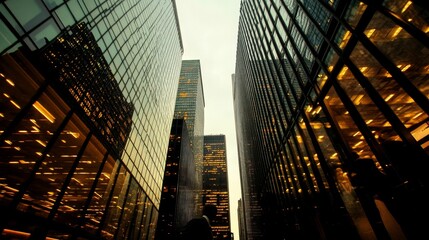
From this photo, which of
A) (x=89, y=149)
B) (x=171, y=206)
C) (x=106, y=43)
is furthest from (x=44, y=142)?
(x=171, y=206)

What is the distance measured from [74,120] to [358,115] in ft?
47.7

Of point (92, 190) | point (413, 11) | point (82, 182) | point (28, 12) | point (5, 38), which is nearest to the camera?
point (413, 11)

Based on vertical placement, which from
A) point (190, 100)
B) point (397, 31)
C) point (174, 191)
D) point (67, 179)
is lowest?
point (67, 179)

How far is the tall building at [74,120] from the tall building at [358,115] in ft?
43.9

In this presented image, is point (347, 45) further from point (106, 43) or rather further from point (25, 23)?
point (106, 43)

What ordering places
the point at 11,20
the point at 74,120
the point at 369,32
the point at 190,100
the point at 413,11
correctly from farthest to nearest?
the point at 190,100 < the point at 74,120 < the point at 11,20 < the point at 369,32 < the point at 413,11

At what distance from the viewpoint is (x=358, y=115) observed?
774 cm

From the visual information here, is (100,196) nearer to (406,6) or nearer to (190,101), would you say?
(406,6)

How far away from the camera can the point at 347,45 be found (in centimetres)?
828

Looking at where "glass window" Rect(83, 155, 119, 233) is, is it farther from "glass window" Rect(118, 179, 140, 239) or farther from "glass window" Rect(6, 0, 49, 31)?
"glass window" Rect(6, 0, 49, 31)

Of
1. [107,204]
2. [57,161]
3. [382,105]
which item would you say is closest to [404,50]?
[382,105]

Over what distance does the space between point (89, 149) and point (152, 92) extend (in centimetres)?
1322

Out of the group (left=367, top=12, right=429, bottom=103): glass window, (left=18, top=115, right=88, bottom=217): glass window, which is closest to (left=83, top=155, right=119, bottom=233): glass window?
(left=18, top=115, right=88, bottom=217): glass window

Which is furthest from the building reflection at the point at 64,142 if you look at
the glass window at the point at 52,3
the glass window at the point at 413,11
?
the glass window at the point at 413,11
